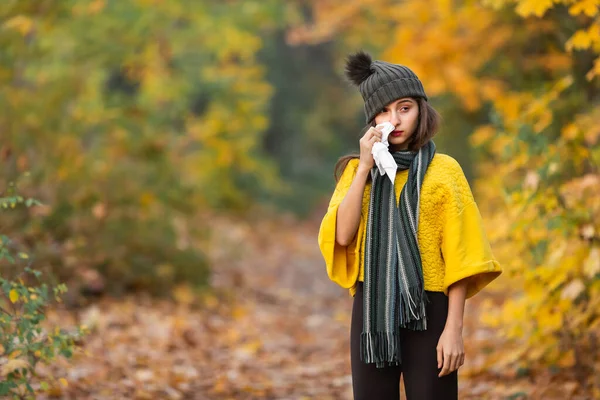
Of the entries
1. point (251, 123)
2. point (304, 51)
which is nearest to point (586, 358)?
point (251, 123)

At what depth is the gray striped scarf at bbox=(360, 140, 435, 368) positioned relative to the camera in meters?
2.93

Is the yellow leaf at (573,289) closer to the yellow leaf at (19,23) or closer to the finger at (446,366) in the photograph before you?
the finger at (446,366)

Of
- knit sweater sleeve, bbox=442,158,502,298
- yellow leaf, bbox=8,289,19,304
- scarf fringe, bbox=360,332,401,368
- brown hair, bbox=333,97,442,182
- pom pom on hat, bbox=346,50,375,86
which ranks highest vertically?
pom pom on hat, bbox=346,50,375,86

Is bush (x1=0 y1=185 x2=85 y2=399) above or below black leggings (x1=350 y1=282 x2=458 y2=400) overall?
above

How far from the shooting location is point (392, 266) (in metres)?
2.99

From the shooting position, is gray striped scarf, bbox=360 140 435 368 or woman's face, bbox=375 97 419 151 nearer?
gray striped scarf, bbox=360 140 435 368

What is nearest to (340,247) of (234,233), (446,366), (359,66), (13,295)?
(446,366)

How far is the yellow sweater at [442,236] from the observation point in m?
2.90

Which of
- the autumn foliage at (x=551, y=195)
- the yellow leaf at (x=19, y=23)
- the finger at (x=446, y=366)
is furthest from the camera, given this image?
the yellow leaf at (x=19, y=23)

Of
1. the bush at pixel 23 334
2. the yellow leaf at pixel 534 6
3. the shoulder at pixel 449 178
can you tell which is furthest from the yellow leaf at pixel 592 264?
the bush at pixel 23 334

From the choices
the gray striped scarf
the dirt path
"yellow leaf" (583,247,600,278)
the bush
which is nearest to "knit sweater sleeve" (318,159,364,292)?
the gray striped scarf

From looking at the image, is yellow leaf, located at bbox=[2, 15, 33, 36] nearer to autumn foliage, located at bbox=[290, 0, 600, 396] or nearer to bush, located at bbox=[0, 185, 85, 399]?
bush, located at bbox=[0, 185, 85, 399]

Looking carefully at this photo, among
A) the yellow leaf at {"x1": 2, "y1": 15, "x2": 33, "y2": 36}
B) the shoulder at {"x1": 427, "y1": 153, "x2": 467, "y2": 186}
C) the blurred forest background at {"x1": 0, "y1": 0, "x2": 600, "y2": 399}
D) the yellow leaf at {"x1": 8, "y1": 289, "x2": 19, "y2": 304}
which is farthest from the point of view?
the yellow leaf at {"x1": 2, "y1": 15, "x2": 33, "y2": 36}

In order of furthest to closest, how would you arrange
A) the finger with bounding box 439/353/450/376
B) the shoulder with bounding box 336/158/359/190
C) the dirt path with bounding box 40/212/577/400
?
the dirt path with bounding box 40/212/577/400, the shoulder with bounding box 336/158/359/190, the finger with bounding box 439/353/450/376
